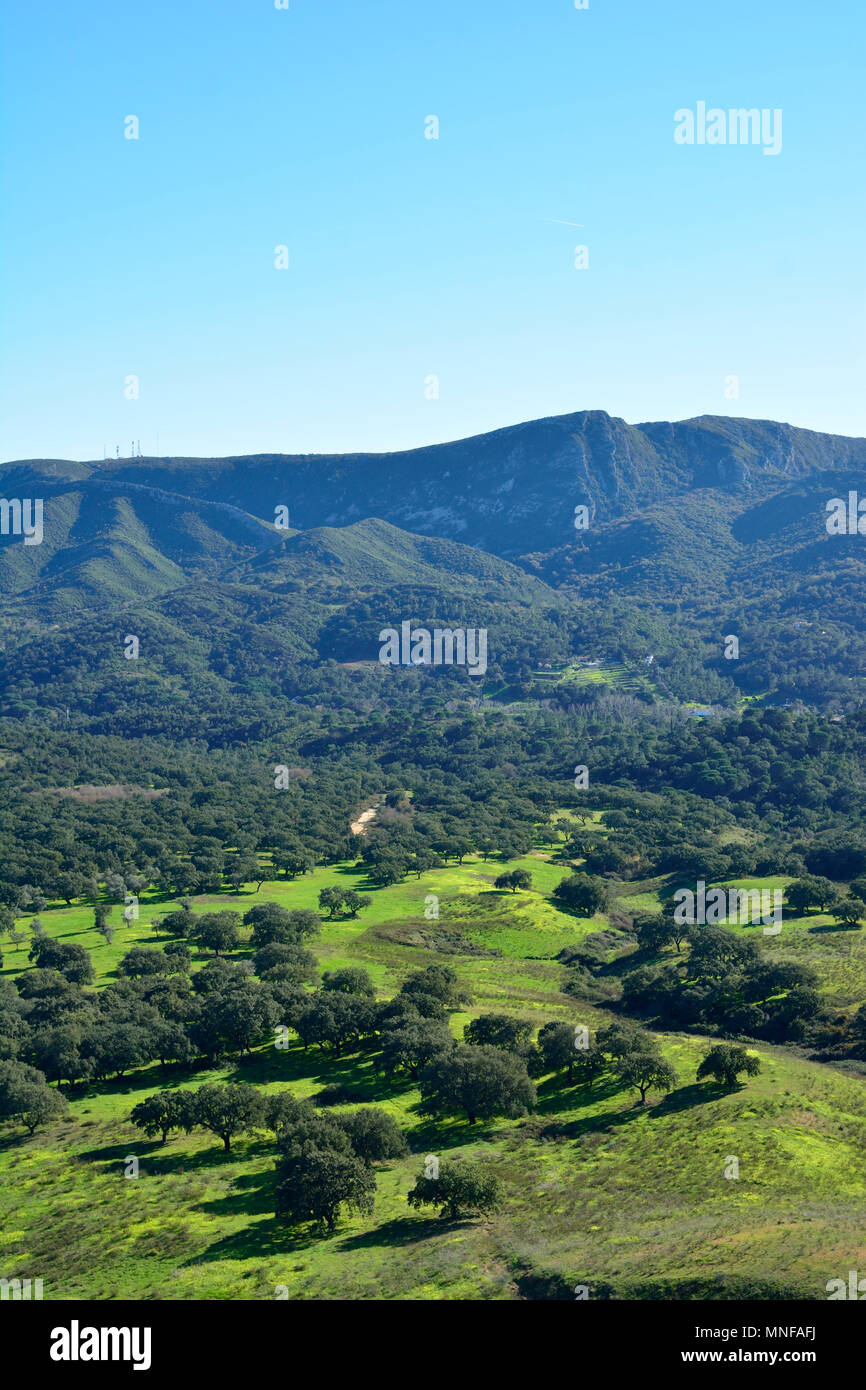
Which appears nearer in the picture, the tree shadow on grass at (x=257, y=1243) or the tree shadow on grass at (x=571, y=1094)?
the tree shadow on grass at (x=257, y=1243)

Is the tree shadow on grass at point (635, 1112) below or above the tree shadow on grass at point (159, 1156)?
above

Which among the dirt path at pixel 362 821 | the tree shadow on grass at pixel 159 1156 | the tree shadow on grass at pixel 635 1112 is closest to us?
the tree shadow on grass at pixel 159 1156

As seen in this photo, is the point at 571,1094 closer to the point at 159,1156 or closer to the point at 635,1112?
the point at 635,1112

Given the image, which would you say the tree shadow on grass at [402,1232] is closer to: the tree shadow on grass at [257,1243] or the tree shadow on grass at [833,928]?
the tree shadow on grass at [257,1243]

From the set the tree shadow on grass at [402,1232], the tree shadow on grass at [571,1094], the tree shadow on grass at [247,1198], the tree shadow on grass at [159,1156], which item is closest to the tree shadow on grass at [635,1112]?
the tree shadow on grass at [571,1094]

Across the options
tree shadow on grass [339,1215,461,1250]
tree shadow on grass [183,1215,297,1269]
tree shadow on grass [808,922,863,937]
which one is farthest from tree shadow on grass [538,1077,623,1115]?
tree shadow on grass [808,922,863,937]

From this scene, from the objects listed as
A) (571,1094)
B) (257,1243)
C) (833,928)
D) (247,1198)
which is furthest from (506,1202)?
(833,928)

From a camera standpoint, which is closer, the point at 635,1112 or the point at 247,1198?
the point at 247,1198

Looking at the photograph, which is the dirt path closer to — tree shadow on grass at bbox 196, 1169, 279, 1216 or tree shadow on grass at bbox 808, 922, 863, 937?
tree shadow on grass at bbox 808, 922, 863, 937

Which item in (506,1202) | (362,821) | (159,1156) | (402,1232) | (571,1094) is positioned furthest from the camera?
(362,821)
